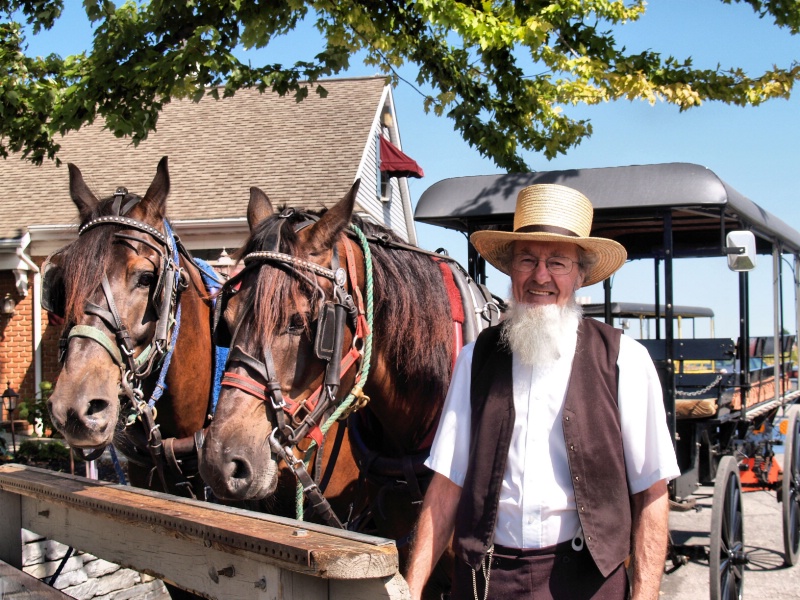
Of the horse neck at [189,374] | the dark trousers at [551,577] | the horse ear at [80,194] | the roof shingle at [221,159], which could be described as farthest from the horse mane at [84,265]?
the roof shingle at [221,159]

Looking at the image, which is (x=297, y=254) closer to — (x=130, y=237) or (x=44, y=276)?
(x=130, y=237)

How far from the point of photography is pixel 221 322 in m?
2.67

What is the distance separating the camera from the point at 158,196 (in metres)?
3.53

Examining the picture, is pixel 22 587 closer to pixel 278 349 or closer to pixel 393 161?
pixel 278 349

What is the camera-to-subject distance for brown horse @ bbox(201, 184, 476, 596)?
2332mm

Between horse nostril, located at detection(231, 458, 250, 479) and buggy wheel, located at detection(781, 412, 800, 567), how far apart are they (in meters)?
4.92

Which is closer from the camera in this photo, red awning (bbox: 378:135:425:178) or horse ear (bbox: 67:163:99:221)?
horse ear (bbox: 67:163:99:221)

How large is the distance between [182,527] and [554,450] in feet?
3.37

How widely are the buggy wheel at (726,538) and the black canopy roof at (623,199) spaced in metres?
1.51

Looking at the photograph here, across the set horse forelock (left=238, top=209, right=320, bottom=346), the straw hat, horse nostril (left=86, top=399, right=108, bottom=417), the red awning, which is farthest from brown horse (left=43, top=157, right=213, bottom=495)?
the red awning

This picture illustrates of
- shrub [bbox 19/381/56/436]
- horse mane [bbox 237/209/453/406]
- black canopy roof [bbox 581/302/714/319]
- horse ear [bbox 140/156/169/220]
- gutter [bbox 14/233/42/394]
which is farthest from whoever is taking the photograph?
gutter [bbox 14/233/42/394]

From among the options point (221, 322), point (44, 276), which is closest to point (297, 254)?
point (221, 322)

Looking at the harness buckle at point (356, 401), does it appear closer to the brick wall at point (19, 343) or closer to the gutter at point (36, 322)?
the gutter at point (36, 322)

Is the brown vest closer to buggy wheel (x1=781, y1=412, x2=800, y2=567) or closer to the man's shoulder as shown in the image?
the man's shoulder
